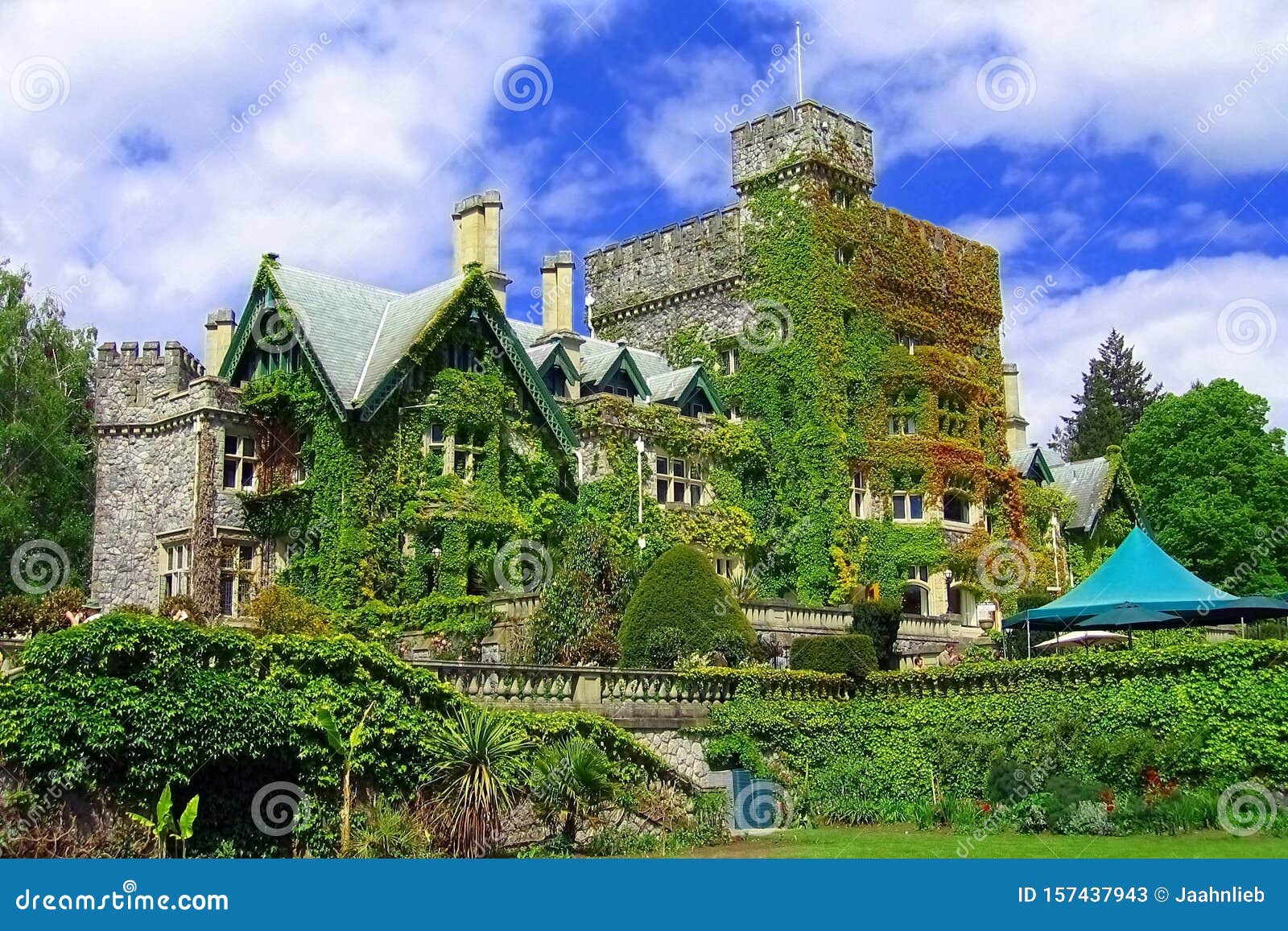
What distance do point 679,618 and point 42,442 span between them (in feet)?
79.1

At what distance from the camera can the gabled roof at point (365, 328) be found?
36.6 metres

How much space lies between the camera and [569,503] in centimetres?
4047

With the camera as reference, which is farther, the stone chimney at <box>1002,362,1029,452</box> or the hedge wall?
the stone chimney at <box>1002,362,1029,452</box>

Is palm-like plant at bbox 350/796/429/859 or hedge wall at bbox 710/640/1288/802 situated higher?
hedge wall at bbox 710/640/1288/802

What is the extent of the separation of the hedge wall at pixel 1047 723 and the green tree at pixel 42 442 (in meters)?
25.5

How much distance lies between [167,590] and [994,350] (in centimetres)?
3053

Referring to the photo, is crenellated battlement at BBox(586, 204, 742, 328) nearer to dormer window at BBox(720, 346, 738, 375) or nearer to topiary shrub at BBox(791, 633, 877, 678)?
dormer window at BBox(720, 346, 738, 375)

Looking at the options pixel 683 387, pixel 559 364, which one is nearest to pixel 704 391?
pixel 683 387

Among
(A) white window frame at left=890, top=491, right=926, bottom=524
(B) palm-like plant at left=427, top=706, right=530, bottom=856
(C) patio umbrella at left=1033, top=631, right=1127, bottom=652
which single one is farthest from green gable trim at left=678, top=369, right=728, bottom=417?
(B) palm-like plant at left=427, top=706, right=530, bottom=856

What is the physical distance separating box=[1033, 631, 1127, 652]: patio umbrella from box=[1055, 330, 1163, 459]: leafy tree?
45.4 m

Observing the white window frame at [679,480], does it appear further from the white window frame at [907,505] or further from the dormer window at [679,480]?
the white window frame at [907,505]

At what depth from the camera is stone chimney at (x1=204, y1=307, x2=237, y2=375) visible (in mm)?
40562

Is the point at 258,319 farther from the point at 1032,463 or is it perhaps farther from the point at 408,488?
the point at 1032,463

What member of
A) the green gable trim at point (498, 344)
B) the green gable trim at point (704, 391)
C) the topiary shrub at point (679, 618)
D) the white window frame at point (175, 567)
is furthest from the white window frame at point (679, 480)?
the white window frame at point (175, 567)
